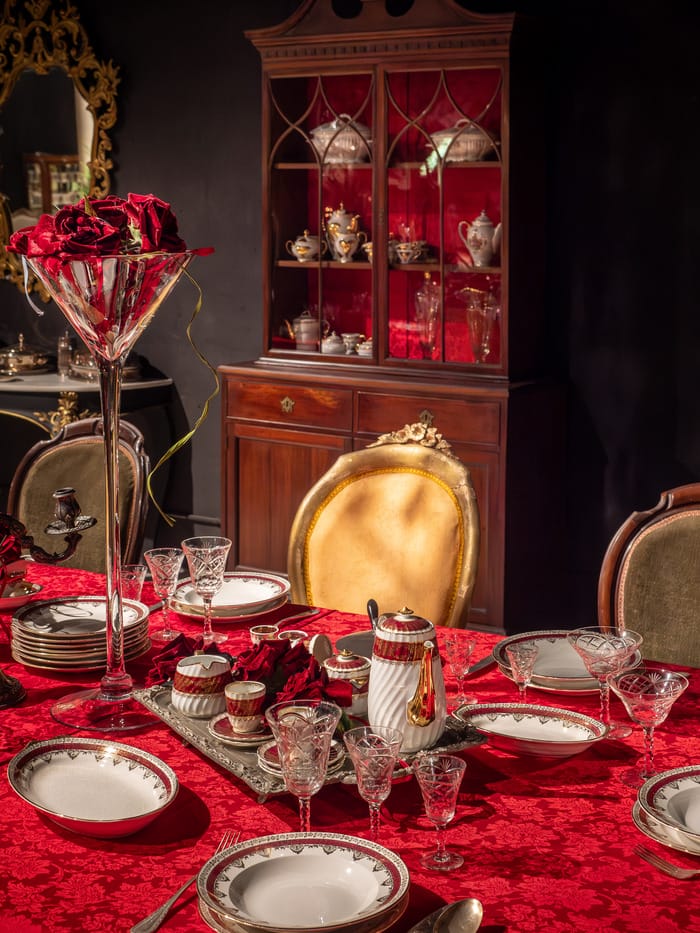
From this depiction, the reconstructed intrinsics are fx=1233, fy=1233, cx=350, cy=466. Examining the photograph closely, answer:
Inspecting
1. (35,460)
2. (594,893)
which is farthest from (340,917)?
(35,460)

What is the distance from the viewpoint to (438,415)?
12.2ft

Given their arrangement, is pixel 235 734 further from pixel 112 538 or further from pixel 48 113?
pixel 48 113

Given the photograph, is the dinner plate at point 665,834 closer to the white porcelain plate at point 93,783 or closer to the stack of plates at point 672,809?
the stack of plates at point 672,809

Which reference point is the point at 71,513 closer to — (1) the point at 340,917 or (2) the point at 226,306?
(1) the point at 340,917

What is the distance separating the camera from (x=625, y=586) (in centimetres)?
205

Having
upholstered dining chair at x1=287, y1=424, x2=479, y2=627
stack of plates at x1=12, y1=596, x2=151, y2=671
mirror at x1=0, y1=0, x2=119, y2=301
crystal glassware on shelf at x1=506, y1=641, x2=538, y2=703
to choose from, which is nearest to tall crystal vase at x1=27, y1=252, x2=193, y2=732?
stack of plates at x1=12, y1=596, x2=151, y2=671

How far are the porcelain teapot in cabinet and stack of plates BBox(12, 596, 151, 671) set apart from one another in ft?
1.67

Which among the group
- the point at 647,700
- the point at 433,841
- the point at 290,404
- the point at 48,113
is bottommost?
the point at 433,841

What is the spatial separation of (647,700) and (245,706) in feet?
1.48

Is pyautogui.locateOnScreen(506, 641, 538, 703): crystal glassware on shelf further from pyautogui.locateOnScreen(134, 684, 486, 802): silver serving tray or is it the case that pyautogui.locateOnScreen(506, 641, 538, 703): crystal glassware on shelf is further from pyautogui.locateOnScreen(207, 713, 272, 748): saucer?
pyautogui.locateOnScreen(207, 713, 272, 748): saucer

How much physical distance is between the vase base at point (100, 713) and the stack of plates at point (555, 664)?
491 mm

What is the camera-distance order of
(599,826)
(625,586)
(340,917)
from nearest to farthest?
(340,917)
(599,826)
(625,586)

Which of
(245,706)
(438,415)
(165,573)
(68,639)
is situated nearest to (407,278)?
(438,415)

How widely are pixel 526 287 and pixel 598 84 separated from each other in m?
0.64
